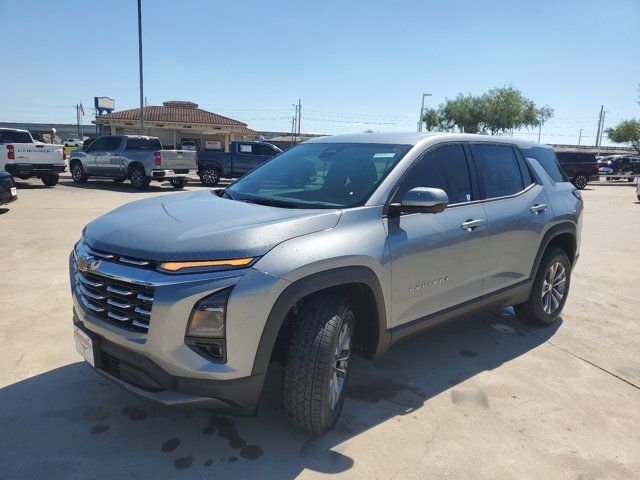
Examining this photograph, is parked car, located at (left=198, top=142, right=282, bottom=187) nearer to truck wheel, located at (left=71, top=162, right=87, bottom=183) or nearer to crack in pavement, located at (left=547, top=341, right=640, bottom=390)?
truck wheel, located at (left=71, top=162, right=87, bottom=183)

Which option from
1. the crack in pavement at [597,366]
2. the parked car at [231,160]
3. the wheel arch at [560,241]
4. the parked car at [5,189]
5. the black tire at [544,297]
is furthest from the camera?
the parked car at [231,160]

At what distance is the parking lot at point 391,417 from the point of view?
8.23ft

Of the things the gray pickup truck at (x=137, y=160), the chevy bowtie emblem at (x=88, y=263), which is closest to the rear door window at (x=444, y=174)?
the chevy bowtie emblem at (x=88, y=263)

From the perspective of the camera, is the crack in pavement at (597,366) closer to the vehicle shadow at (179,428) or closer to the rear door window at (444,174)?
the vehicle shadow at (179,428)

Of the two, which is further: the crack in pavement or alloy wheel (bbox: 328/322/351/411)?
the crack in pavement

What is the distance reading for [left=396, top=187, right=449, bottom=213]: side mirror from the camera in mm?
2824

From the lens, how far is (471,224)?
135 inches

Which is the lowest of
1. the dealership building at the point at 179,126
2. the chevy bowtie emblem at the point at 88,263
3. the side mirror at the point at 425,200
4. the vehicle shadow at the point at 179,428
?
the vehicle shadow at the point at 179,428

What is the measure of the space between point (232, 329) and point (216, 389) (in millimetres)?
302

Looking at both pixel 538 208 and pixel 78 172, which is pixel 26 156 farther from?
pixel 538 208

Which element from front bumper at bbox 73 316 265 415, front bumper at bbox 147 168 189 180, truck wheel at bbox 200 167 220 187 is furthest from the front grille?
truck wheel at bbox 200 167 220 187

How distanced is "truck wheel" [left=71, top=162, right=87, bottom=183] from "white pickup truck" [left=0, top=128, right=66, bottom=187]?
6.32 ft

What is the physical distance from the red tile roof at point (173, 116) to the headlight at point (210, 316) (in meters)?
42.8

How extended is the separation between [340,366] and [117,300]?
4.21 ft
